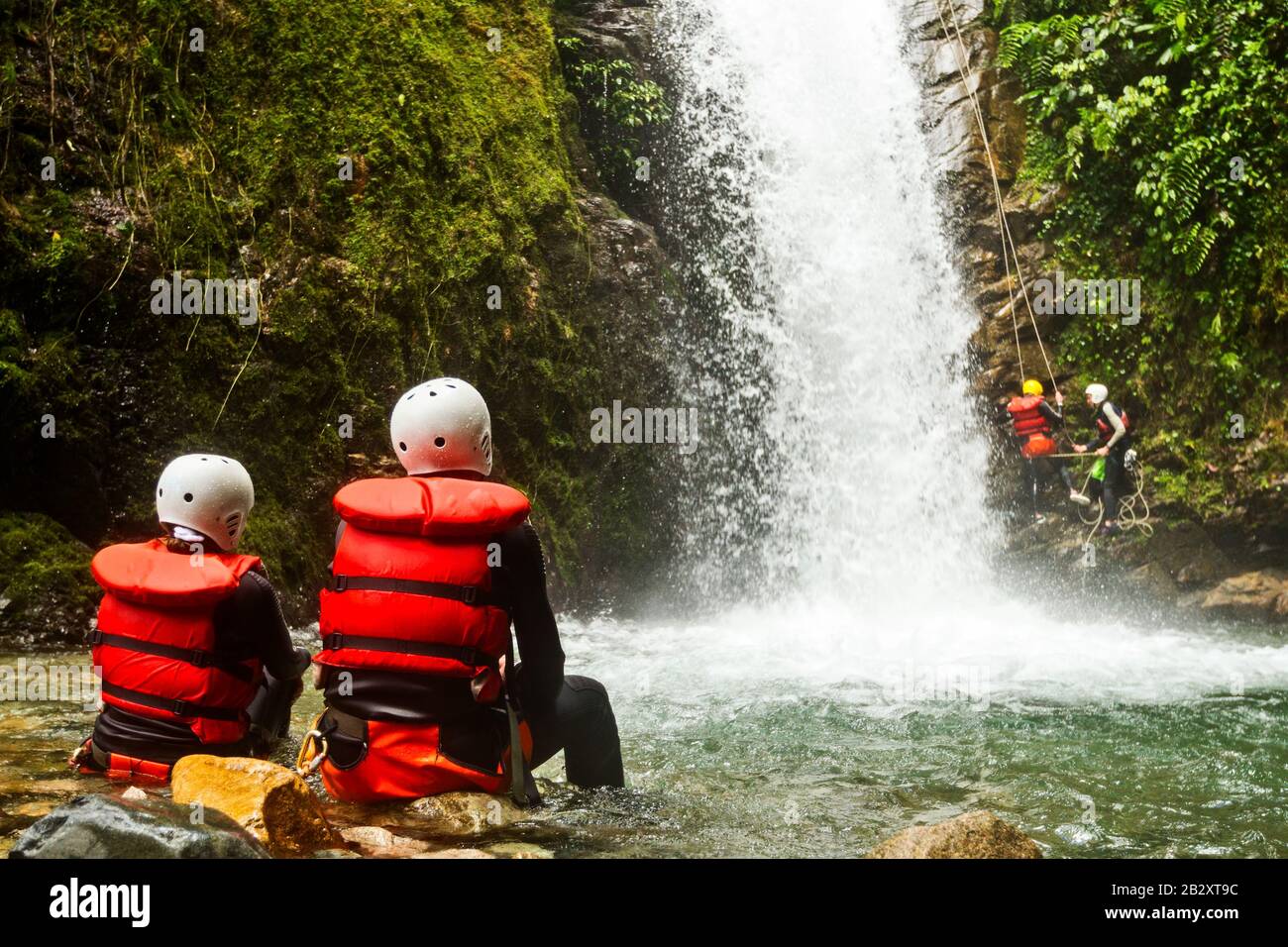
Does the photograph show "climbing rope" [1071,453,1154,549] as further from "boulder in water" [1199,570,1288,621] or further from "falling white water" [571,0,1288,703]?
"boulder in water" [1199,570,1288,621]

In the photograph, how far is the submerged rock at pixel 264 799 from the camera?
2.96m

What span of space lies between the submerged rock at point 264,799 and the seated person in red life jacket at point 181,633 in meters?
0.44

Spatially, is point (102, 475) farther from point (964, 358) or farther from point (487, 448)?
point (964, 358)

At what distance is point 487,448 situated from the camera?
3414mm

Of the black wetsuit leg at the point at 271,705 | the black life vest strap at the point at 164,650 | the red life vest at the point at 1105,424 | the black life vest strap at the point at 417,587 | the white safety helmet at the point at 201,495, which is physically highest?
the red life vest at the point at 1105,424

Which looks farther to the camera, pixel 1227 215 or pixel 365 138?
pixel 1227 215

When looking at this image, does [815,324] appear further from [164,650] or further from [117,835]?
[117,835]

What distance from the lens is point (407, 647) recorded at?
318 cm

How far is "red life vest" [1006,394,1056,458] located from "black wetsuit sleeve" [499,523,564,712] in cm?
956

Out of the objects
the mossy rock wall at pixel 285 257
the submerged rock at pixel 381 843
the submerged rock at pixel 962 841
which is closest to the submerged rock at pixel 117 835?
the submerged rock at pixel 381 843

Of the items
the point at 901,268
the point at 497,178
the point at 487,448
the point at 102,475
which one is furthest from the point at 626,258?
the point at 487,448

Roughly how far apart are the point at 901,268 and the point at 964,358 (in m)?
1.31

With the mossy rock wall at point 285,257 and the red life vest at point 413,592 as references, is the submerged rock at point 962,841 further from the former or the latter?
the mossy rock wall at point 285,257

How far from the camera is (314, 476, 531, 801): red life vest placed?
3.18 meters
